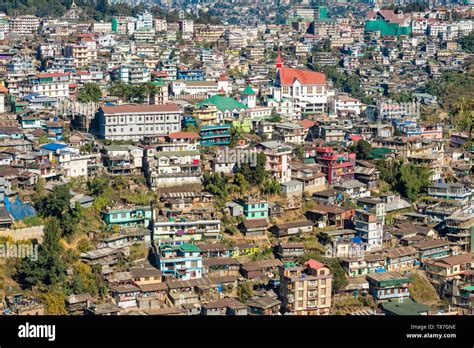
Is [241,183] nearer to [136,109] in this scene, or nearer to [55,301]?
[136,109]

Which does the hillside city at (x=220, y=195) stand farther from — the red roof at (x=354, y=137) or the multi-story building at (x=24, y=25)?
the multi-story building at (x=24, y=25)

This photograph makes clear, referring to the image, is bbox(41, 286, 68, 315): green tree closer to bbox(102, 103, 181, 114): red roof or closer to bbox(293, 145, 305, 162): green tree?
bbox(102, 103, 181, 114): red roof

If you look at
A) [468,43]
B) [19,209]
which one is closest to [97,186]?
[19,209]

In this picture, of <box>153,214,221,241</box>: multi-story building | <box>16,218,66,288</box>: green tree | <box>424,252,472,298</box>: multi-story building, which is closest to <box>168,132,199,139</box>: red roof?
<box>153,214,221,241</box>: multi-story building

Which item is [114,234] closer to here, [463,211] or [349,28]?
[463,211]

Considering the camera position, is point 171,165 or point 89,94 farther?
point 89,94

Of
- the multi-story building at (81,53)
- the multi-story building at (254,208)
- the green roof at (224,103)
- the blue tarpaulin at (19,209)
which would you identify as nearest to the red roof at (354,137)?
the green roof at (224,103)

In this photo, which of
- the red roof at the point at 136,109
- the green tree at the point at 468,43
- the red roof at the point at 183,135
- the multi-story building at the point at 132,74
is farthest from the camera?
the green tree at the point at 468,43
